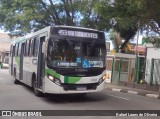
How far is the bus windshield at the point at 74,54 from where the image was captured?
41.0 feet

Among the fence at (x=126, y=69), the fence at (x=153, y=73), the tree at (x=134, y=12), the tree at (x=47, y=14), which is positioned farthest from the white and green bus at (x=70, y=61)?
the tree at (x=47, y=14)

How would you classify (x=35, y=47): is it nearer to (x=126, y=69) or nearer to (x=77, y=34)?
(x=77, y=34)

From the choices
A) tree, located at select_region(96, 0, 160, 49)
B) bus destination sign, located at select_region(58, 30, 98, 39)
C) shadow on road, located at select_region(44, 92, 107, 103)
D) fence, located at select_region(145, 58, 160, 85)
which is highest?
tree, located at select_region(96, 0, 160, 49)

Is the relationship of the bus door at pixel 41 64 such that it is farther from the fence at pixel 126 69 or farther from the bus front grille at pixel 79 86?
the fence at pixel 126 69

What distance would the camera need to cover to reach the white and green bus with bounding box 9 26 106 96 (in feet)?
40.7

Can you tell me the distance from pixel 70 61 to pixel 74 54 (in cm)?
34

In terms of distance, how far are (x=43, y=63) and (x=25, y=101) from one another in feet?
5.63

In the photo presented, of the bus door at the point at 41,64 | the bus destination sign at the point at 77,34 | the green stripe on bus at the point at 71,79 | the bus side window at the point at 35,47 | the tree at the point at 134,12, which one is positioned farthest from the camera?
the tree at the point at 134,12

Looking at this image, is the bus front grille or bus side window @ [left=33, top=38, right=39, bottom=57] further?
bus side window @ [left=33, top=38, right=39, bottom=57]

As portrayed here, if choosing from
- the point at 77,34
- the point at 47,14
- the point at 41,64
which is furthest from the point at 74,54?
the point at 47,14

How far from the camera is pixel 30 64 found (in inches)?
621

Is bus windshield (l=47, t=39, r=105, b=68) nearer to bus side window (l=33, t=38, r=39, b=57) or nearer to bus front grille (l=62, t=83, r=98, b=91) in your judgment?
bus front grille (l=62, t=83, r=98, b=91)

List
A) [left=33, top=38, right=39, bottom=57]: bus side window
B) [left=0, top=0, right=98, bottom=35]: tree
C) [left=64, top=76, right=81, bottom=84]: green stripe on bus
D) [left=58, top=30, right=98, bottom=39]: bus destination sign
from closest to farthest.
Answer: [left=64, top=76, right=81, bottom=84]: green stripe on bus, [left=58, top=30, right=98, bottom=39]: bus destination sign, [left=33, top=38, right=39, bottom=57]: bus side window, [left=0, top=0, right=98, bottom=35]: tree

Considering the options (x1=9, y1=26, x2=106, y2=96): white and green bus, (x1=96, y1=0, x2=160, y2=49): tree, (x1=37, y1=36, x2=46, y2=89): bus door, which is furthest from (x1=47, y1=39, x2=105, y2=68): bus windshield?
(x1=96, y1=0, x2=160, y2=49): tree
